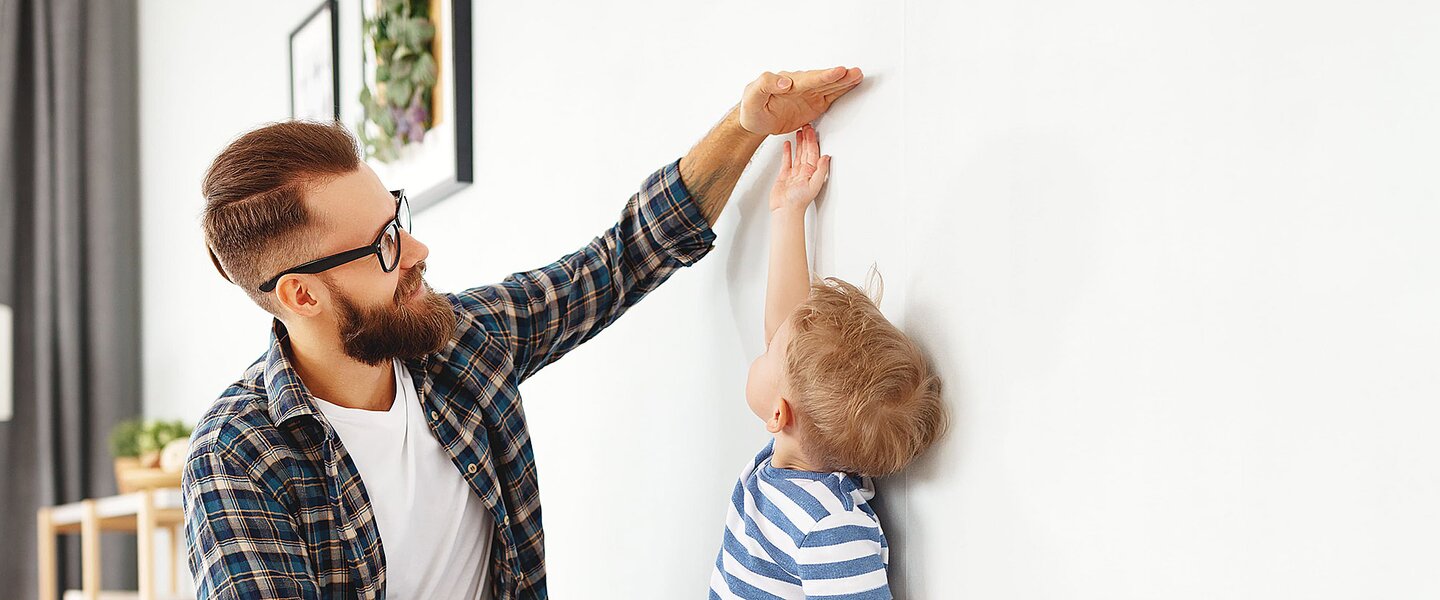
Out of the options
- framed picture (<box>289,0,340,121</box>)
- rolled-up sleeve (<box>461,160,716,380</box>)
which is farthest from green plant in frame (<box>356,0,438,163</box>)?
rolled-up sleeve (<box>461,160,716,380</box>)

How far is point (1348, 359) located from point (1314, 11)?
0.60ft

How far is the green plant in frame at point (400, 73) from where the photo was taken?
6.13ft

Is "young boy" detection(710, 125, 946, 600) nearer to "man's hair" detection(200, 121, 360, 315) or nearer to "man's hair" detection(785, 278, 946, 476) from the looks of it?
"man's hair" detection(785, 278, 946, 476)

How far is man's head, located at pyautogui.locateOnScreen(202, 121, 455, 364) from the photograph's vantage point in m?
1.06

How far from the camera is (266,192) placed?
1.06 meters

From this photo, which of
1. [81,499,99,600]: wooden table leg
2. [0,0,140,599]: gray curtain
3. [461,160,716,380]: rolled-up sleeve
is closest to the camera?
[461,160,716,380]: rolled-up sleeve

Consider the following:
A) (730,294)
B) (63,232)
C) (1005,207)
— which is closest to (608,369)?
(730,294)

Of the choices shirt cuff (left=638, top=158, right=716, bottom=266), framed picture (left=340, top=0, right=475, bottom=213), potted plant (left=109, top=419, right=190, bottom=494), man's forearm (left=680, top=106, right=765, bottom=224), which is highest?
framed picture (left=340, top=0, right=475, bottom=213)

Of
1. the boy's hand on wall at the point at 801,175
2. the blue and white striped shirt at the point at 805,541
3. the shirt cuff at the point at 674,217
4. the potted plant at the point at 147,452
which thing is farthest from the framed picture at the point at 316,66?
the blue and white striped shirt at the point at 805,541

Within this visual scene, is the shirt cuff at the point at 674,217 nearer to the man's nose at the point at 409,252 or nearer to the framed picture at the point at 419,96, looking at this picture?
the man's nose at the point at 409,252

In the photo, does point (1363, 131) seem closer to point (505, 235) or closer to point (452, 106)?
point (505, 235)

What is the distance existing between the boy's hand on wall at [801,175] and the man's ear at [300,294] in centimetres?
48

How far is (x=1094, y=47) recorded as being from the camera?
702mm

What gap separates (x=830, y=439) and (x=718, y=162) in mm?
366
